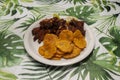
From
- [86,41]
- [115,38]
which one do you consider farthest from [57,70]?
[115,38]

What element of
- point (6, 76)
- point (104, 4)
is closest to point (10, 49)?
point (6, 76)

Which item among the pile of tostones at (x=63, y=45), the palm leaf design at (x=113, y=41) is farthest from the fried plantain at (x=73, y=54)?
the palm leaf design at (x=113, y=41)

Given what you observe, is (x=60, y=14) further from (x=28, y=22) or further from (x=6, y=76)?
(x=6, y=76)

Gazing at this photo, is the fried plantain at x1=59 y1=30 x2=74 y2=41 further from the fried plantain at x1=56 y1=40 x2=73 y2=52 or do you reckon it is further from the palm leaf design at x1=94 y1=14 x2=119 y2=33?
the palm leaf design at x1=94 y1=14 x2=119 y2=33

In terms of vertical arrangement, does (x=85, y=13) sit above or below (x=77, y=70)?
above

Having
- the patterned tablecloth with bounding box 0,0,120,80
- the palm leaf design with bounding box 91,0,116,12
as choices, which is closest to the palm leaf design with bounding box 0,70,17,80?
the patterned tablecloth with bounding box 0,0,120,80

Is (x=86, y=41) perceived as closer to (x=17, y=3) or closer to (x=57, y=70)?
(x=57, y=70)
